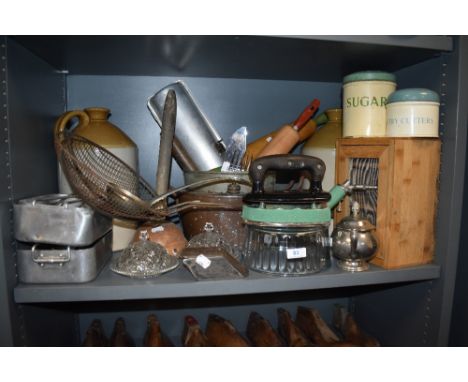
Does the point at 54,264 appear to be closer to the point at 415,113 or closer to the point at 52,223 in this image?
the point at 52,223


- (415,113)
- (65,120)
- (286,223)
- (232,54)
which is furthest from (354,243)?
(65,120)

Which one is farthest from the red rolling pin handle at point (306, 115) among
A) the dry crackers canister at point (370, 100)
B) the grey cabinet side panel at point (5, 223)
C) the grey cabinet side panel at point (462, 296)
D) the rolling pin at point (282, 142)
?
the grey cabinet side panel at point (5, 223)

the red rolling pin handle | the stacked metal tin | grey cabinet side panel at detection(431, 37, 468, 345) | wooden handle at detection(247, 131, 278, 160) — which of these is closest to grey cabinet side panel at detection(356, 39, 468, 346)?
grey cabinet side panel at detection(431, 37, 468, 345)

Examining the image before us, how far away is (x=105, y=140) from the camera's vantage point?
2.44 feet

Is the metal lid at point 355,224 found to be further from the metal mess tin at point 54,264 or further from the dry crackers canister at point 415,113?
the metal mess tin at point 54,264

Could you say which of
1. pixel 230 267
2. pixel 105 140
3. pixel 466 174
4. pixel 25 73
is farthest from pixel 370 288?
pixel 25 73

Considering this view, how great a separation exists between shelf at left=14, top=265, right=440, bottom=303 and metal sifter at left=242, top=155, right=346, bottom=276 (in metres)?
0.03

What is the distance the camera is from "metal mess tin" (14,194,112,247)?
57cm

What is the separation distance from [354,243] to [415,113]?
0.89 feet

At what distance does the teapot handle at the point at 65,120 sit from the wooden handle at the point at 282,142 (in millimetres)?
394

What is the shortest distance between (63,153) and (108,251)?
224 mm

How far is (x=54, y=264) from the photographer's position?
0.60 meters

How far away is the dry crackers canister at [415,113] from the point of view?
25.9 inches

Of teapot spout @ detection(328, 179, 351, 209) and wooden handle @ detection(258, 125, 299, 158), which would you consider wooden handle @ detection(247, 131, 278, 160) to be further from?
teapot spout @ detection(328, 179, 351, 209)
